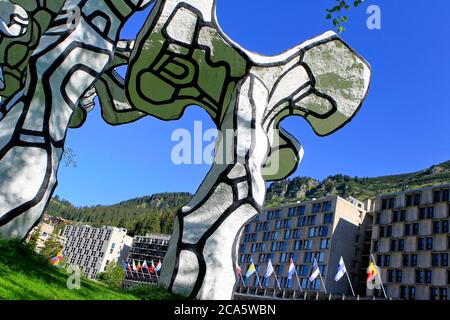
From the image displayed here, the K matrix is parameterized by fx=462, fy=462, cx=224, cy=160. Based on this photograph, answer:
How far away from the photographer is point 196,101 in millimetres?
8320

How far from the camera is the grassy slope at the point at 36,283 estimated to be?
442cm

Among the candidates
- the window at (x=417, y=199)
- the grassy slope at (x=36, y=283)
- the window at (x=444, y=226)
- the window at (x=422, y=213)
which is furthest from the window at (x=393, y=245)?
the grassy slope at (x=36, y=283)

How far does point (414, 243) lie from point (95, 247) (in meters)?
71.1

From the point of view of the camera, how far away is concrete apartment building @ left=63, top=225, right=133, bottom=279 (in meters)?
96.4

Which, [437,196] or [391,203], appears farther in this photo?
[391,203]

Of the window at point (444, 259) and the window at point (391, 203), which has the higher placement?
the window at point (391, 203)

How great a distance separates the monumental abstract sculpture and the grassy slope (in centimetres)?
31

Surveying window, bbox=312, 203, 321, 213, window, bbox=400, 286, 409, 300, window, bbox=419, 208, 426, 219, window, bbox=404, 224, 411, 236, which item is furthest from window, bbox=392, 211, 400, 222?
window, bbox=312, 203, 321, 213

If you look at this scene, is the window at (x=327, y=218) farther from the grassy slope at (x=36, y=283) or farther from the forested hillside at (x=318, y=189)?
the forested hillside at (x=318, y=189)

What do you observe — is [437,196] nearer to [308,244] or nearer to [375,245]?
[375,245]

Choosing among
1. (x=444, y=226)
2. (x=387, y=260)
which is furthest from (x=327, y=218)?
(x=444, y=226)

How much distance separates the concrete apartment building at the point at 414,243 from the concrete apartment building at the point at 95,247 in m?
60.5
